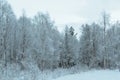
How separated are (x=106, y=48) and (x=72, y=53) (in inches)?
414

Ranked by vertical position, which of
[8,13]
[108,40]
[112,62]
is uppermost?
[8,13]

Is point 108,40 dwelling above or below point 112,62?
above

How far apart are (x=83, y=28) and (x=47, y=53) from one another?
12.8 meters

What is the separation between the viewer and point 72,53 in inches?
1949

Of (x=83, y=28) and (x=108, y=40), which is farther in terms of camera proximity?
(x=83, y=28)

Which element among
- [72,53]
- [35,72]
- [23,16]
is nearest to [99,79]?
[35,72]

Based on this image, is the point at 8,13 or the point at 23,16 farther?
the point at 23,16

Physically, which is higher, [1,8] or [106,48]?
[1,8]

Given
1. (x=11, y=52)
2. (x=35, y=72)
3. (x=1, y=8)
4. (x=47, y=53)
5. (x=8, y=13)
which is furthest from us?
(x=11, y=52)

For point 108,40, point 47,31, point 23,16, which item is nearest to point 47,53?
point 47,31

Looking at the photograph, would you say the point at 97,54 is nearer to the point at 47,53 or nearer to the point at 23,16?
the point at 47,53

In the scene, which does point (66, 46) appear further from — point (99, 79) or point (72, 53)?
point (99, 79)

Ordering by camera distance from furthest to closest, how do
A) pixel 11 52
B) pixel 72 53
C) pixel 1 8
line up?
1. pixel 72 53
2. pixel 11 52
3. pixel 1 8

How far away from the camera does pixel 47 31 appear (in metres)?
41.4
